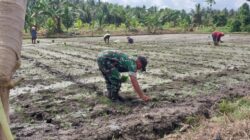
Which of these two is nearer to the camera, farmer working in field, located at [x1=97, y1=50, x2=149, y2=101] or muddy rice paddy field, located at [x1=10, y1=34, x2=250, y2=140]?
muddy rice paddy field, located at [x1=10, y1=34, x2=250, y2=140]

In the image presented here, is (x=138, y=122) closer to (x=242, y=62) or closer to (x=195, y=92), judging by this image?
(x=195, y=92)

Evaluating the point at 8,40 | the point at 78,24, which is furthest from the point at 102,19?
the point at 8,40

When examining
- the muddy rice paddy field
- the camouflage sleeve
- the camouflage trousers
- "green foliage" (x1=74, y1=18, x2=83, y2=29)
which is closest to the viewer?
the muddy rice paddy field

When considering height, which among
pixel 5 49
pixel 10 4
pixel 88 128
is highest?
pixel 10 4

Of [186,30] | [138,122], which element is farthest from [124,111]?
[186,30]

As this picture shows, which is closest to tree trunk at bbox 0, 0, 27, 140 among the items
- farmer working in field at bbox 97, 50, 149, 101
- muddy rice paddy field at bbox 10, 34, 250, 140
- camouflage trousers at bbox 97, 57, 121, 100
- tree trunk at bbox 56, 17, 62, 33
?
muddy rice paddy field at bbox 10, 34, 250, 140

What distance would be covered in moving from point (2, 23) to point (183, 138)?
12.9 ft

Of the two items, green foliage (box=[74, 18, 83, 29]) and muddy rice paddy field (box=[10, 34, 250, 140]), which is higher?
green foliage (box=[74, 18, 83, 29])

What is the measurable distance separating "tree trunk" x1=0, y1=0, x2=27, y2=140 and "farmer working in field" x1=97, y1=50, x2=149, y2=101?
5.34 meters

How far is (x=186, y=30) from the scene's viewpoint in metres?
44.5

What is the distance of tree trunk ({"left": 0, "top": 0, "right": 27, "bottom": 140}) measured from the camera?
0.97 meters

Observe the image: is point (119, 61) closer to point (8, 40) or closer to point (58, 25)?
point (8, 40)

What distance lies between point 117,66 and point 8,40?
18.6ft

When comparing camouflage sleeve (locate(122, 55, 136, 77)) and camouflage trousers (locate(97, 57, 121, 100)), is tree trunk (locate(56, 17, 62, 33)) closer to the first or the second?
camouflage trousers (locate(97, 57, 121, 100))
